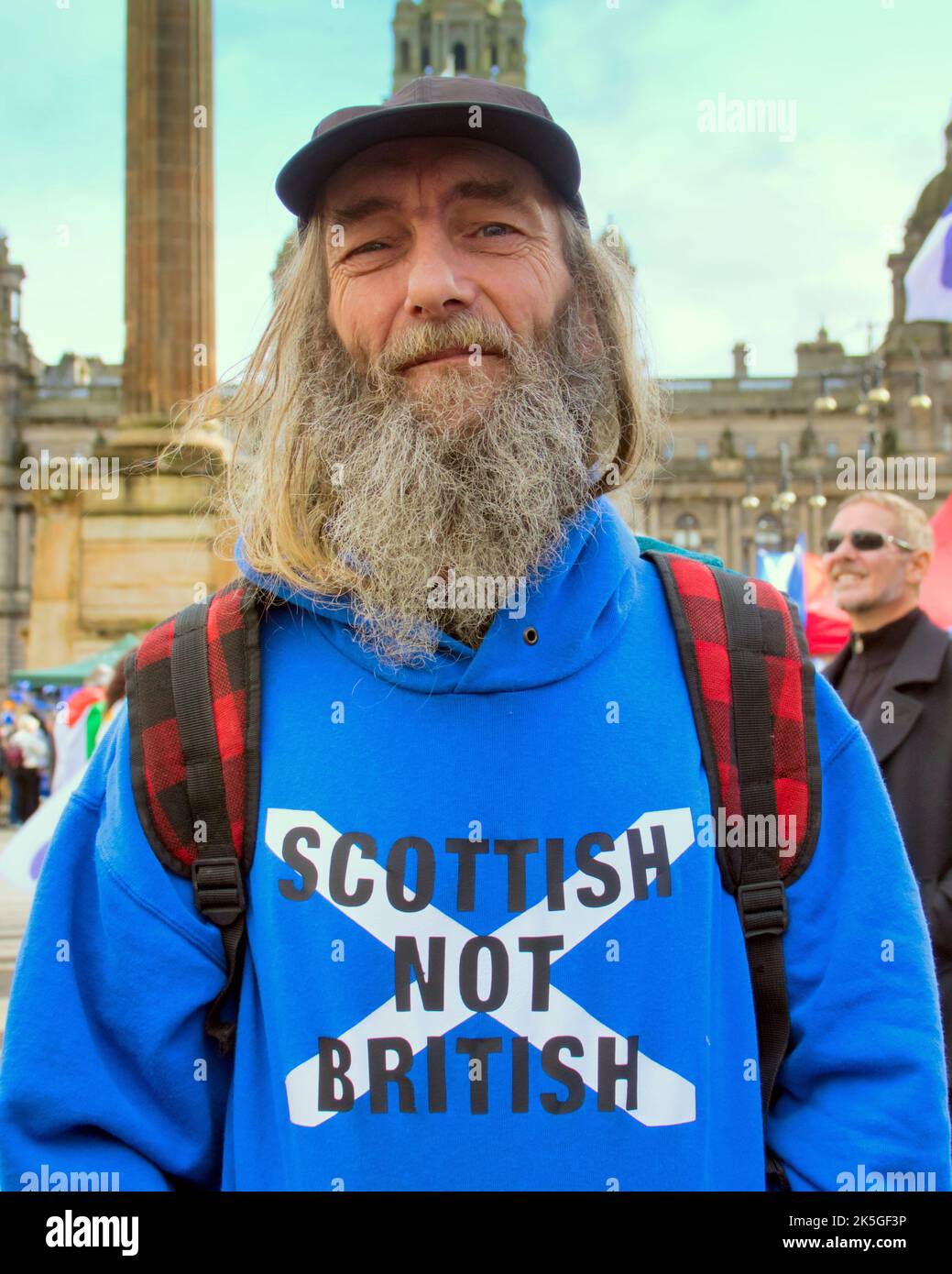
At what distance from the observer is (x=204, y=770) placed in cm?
139

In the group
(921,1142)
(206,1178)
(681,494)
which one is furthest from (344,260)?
(681,494)

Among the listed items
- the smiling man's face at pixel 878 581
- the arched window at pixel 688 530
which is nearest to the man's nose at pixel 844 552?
the smiling man's face at pixel 878 581

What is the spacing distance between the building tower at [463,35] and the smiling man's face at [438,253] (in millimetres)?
99505

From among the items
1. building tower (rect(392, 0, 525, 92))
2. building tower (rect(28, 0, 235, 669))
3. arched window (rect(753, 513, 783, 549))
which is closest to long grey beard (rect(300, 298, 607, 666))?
building tower (rect(28, 0, 235, 669))

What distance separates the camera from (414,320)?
1.54 m

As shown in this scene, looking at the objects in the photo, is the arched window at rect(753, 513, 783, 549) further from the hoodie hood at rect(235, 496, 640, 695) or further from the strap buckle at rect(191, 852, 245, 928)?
the strap buckle at rect(191, 852, 245, 928)

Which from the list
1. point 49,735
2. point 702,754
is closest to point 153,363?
point 49,735

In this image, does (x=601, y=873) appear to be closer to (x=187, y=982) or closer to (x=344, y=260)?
(x=187, y=982)

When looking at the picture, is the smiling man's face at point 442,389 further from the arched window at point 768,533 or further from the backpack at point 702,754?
the arched window at point 768,533

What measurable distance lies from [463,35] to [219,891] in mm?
103698

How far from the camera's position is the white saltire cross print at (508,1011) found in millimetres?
1345

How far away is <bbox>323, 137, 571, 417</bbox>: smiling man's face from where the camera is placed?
60.9 inches

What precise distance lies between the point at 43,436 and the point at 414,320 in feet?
237

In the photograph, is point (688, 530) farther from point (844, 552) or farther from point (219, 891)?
point (219, 891)
